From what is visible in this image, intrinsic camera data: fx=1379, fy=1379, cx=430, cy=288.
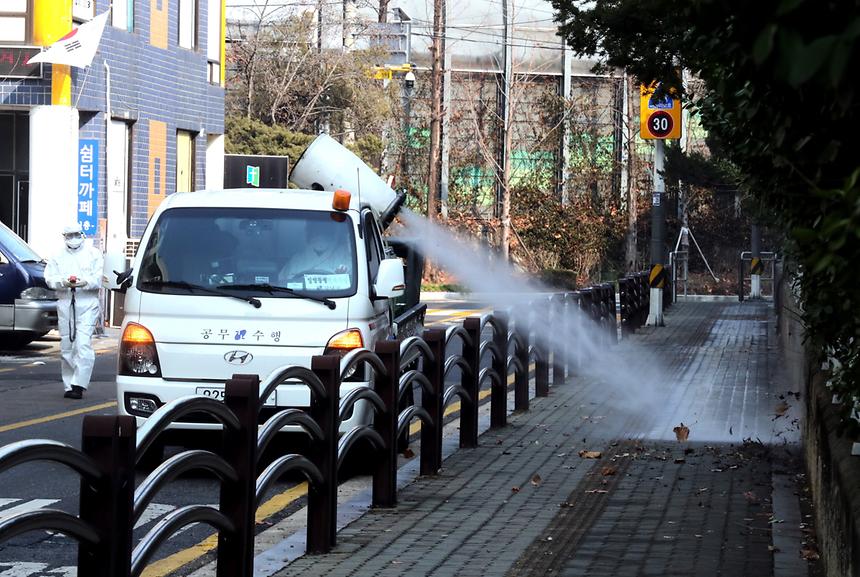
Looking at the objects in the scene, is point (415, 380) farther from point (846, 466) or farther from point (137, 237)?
point (137, 237)

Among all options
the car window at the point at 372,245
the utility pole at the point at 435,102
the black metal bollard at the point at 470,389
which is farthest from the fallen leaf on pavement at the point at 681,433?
the utility pole at the point at 435,102

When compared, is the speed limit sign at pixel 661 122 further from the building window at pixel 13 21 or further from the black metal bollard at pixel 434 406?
the black metal bollard at pixel 434 406

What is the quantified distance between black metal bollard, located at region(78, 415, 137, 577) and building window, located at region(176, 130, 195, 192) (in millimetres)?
28528

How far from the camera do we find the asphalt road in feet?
23.5

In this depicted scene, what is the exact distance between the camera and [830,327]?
462 centimetres

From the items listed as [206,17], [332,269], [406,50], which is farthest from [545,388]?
[406,50]

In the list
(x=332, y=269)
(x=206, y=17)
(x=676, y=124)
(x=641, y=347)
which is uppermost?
(x=206, y=17)

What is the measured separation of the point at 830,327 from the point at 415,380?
5101 mm

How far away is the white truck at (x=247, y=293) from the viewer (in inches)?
380

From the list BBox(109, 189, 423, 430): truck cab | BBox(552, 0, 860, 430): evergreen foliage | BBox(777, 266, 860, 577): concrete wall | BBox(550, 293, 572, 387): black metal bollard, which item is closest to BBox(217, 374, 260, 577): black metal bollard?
BBox(552, 0, 860, 430): evergreen foliage

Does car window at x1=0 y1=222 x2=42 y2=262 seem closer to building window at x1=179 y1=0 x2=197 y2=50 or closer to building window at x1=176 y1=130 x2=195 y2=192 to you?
building window at x1=176 y1=130 x2=195 y2=192

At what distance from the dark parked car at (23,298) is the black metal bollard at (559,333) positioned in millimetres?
7332

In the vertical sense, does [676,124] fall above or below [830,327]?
above

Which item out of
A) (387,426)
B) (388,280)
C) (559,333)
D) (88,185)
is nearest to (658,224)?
(559,333)
